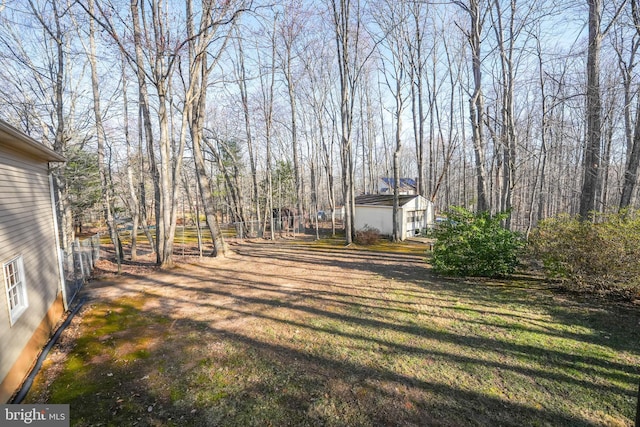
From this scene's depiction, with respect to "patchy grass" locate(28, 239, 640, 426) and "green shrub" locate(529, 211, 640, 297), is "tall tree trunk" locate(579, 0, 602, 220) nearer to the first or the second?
"green shrub" locate(529, 211, 640, 297)

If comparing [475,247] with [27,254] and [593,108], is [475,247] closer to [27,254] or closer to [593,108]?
[593,108]

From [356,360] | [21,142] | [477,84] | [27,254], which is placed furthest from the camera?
[477,84]

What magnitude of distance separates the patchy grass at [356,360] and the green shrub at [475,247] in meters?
0.76

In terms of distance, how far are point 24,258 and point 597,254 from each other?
1072 centimetres

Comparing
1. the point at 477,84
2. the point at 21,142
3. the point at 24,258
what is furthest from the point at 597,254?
the point at 24,258

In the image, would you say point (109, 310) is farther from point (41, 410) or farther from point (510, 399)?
point (510, 399)

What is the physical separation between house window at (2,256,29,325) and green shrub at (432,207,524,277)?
9014 mm

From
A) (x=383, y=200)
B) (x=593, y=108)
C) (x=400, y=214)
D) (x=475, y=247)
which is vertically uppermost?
(x=593, y=108)

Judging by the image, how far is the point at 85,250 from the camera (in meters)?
9.38

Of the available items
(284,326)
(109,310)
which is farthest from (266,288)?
(109,310)

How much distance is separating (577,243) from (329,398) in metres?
6.27

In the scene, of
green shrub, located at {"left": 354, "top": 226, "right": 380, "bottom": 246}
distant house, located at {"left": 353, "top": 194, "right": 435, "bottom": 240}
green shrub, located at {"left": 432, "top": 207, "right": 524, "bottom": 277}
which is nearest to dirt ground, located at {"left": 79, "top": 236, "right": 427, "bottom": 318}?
green shrub, located at {"left": 432, "top": 207, "right": 524, "bottom": 277}

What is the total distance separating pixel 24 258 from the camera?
4.77 meters

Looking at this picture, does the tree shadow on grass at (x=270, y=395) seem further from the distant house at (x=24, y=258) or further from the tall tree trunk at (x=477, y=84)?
the tall tree trunk at (x=477, y=84)
